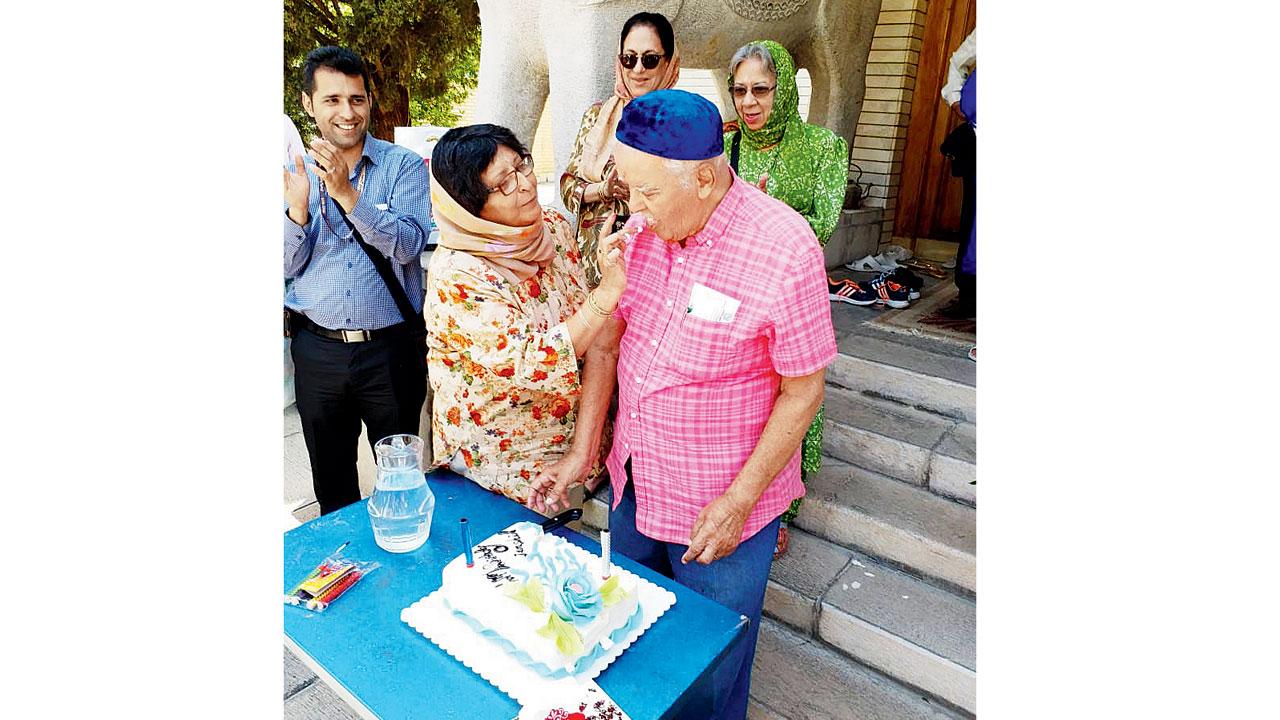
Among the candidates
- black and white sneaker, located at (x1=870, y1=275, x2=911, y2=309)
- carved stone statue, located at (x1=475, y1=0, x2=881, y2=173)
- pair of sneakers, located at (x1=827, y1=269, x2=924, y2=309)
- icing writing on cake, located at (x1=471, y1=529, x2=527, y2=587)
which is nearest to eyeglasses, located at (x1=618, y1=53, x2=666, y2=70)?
carved stone statue, located at (x1=475, y1=0, x2=881, y2=173)

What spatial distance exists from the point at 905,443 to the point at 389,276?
7.28 ft

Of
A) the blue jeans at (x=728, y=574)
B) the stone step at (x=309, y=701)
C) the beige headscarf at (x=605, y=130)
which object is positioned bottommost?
the stone step at (x=309, y=701)

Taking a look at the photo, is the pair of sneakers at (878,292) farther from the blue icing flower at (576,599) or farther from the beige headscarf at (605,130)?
the blue icing flower at (576,599)

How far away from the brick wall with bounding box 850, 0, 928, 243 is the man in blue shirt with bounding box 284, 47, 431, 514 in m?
4.31

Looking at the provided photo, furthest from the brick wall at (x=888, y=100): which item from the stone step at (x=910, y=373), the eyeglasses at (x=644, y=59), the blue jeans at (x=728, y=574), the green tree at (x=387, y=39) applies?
the blue jeans at (x=728, y=574)

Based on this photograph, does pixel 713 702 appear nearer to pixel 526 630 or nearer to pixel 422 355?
pixel 526 630

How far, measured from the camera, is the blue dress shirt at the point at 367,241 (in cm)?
238

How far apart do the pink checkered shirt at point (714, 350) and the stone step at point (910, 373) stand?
1.68 meters

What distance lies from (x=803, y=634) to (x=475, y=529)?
147 cm

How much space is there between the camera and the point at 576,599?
1.28 meters

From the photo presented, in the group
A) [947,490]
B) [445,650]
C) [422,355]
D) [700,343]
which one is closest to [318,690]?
[422,355]

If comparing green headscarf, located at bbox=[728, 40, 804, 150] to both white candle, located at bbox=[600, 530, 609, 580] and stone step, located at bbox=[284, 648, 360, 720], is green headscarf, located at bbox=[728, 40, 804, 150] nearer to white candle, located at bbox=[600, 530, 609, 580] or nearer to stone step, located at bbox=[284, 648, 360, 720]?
white candle, located at bbox=[600, 530, 609, 580]

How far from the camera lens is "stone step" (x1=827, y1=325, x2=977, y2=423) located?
319 centimetres

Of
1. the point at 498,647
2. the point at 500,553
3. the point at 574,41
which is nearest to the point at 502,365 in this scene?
the point at 500,553
